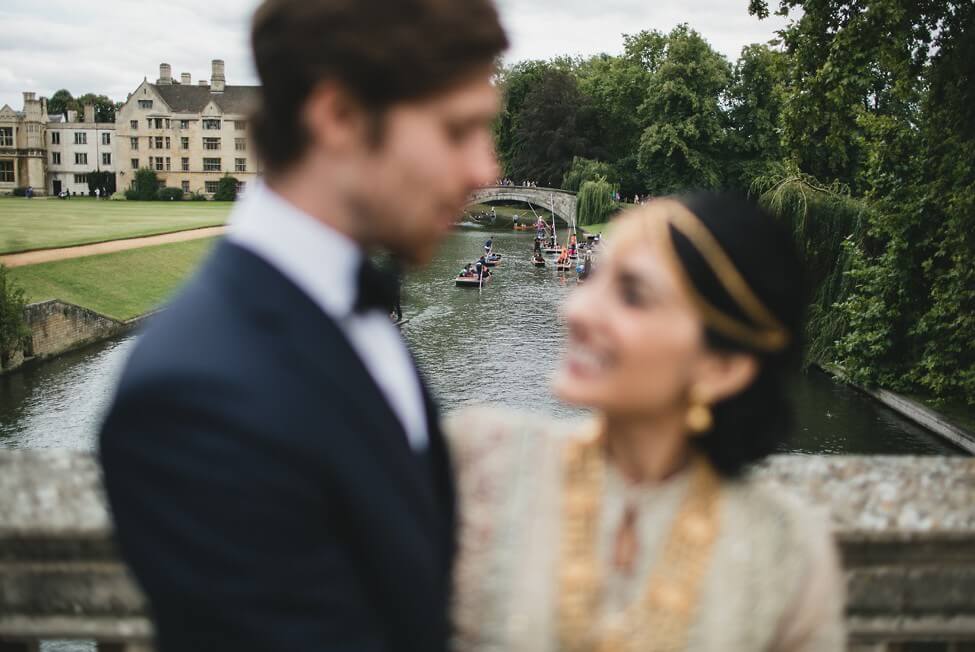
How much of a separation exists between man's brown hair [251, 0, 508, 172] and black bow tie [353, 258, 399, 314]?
0.17 m

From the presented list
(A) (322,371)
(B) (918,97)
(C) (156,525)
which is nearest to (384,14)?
(A) (322,371)

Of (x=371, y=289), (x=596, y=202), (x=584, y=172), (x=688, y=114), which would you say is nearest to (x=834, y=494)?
(x=371, y=289)

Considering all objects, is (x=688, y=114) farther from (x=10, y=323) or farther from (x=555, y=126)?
(x=10, y=323)

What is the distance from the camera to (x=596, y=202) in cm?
Result: 5222

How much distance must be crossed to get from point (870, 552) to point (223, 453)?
1.38 metres

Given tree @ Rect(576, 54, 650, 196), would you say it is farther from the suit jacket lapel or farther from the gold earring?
the suit jacket lapel

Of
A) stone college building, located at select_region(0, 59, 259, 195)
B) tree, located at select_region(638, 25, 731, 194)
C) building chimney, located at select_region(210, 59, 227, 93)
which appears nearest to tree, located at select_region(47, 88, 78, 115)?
stone college building, located at select_region(0, 59, 259, 195)

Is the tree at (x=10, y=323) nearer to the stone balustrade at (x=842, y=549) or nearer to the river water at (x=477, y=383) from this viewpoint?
the river water at (x=477, y=383)

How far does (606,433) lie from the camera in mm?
1479

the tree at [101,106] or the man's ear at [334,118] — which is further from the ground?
the tree at [101,106]

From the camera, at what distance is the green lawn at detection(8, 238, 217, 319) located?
2342cm

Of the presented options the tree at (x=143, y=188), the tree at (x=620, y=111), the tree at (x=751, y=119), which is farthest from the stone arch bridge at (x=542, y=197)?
the tree at (x=143, y=188)

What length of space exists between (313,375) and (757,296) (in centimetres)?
71

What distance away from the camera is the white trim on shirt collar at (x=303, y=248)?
3.65 feet
